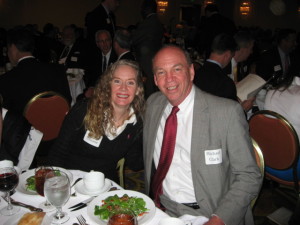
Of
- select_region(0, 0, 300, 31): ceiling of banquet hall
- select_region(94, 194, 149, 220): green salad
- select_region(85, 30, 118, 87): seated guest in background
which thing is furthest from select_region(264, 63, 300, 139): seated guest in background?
select_region(0, 0, 300, 31): ceiling of banquet hall

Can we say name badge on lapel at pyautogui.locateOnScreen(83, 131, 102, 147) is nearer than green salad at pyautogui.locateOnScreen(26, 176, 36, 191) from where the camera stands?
No

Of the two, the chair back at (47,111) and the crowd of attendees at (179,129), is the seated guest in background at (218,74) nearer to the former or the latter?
the crowd of attendees at (179,129)

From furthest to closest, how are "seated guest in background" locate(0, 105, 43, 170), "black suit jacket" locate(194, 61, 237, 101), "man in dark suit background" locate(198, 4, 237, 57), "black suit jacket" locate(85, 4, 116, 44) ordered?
"black suit jacket" locate(85, 4, 116, 44), "man in dark suit background" locate(198, 4, 237, 57), "black suit jacket" locate(194, 61, 237, 101), "seated guest in background" locate(0, 105, 43, 170)

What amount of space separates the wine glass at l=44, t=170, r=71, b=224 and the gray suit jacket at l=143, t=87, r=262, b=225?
0.71 meters

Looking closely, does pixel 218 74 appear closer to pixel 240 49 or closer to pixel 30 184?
pixel 240 49

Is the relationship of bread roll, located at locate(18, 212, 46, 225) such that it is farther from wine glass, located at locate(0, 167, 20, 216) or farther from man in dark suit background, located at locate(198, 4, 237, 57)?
man in dark suit background, located at locate(198, 4, 237, 57)

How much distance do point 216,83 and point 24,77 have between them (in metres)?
2.09

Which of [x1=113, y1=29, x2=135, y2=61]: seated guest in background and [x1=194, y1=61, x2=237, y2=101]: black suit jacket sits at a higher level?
[x1=113, y1=29, x2=135, y2=61]: seated guest in background

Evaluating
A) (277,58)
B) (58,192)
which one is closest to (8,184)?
(58,192)

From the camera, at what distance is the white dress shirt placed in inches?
64.9

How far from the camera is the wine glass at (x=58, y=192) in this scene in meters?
1.14

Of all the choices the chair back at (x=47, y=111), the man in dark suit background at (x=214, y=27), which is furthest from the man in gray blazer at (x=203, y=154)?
the man in dark suit background at (x=214, y=27)

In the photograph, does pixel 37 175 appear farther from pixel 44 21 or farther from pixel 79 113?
pixel 44 21

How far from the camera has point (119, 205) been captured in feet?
4.02
